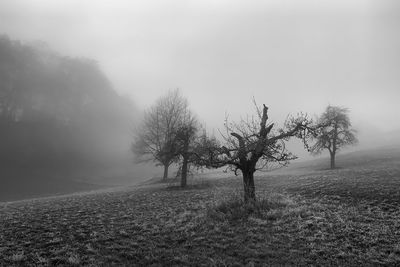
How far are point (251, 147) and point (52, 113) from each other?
432ft

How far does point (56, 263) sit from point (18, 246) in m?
3.48

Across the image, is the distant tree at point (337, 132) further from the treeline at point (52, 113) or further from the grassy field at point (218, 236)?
the treeline at point (52, 113)

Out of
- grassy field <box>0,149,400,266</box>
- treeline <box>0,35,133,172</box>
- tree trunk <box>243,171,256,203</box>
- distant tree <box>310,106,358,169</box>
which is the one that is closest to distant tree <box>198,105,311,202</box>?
tree trunk <box>243,171,256,203</box>

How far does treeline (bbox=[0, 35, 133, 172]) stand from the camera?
360 feet

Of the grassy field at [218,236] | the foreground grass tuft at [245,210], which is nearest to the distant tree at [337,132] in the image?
the grassy field at [218,236]

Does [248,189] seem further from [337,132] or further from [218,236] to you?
[337,132]

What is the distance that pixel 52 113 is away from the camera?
129250 mm

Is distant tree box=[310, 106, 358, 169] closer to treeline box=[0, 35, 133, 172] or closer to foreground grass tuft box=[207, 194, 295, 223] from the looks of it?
foreground grass tuft box=[207, 194, 295, 223]

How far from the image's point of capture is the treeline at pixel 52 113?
360 ft

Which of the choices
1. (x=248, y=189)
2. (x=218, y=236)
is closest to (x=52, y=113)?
(x=248, y=189)

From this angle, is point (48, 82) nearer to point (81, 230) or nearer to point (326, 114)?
point (326, 114)

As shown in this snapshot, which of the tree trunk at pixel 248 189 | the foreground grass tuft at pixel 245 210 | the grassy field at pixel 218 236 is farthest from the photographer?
the tree trunk at pixel 248 189

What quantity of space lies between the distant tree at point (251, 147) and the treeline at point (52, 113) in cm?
9964

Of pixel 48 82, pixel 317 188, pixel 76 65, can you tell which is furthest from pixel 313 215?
pixel 76 65
